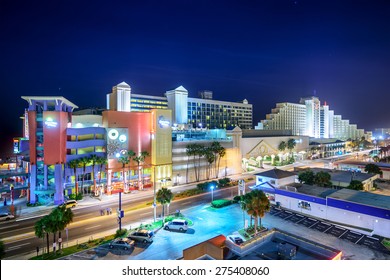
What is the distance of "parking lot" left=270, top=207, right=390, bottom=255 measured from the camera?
24703 millimetres

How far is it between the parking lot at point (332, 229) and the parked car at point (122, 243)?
19801 mm

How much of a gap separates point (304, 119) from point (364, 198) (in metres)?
127

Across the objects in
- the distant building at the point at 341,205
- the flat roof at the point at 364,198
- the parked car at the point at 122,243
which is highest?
the flat roof at the point at 364,198

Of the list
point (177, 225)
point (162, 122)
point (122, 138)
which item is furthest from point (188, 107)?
point (177, 225)

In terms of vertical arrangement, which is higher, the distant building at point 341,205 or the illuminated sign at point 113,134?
the illuminated sign at point 113,134

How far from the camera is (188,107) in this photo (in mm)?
121312

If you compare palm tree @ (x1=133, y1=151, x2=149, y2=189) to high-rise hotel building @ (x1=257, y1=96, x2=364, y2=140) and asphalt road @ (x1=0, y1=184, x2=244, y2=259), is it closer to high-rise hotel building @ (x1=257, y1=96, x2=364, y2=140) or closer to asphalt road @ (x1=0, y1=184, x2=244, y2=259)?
asphalt road @ (x1=0, y1=184, x2=244, y2=259)

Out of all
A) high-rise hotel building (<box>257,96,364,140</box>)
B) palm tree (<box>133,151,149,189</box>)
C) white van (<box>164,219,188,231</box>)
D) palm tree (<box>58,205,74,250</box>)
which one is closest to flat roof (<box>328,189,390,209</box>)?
white van (<box>164,219,188,231</box>)

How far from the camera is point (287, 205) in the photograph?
1437 inches

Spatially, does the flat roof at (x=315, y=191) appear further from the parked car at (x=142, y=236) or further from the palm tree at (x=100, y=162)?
the palm tree at (x=100, y=162)

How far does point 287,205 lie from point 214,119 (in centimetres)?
9884

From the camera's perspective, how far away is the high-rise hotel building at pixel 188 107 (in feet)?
303

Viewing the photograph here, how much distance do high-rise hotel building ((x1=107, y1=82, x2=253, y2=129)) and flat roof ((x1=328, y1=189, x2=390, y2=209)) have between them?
2591 inches

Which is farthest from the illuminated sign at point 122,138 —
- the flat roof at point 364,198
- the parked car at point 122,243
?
the flat roof at point 364,198
